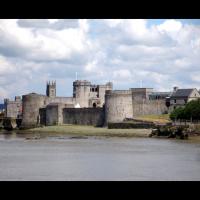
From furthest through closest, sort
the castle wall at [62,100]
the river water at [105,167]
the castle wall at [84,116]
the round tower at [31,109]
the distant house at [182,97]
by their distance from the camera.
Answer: the castle wall at [62,100] → the distant house at [182,97] → the round tower at [31,109] → the castle wall at [84,116] → the river water at [105,167]

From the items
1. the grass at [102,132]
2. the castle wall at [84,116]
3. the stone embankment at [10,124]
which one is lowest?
the grass at [102,132]

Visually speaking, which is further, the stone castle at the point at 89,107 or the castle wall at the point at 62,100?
the castle wall at the point at 62,100

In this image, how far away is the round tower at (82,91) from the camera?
66.2m

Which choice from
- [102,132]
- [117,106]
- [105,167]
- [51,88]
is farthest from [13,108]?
[105,167]

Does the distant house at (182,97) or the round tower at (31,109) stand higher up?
the distant house at (182,97)

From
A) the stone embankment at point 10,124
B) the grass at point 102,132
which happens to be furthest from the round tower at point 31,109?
the grass at point 102,132

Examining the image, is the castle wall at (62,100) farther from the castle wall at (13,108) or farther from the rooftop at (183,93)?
the castle wall at (13,108)

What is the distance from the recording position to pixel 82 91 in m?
67.1

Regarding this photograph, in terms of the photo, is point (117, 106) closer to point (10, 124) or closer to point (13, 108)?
point (10, 124)

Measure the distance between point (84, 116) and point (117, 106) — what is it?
4.69 meters

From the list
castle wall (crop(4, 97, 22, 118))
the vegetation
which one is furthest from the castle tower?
the vegetation

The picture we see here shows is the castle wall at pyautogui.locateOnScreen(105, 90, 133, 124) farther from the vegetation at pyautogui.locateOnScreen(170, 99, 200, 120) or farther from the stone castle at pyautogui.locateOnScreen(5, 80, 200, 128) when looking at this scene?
the vegetation at pyautogui.locateOnScreen(170, 99, 200, 120)
